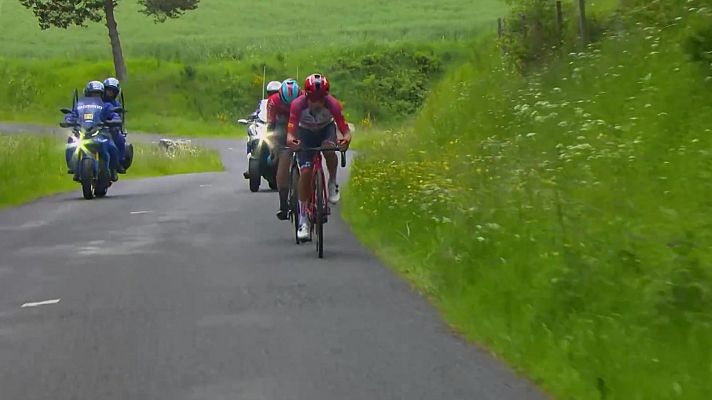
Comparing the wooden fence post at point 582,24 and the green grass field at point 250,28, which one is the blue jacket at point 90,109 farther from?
the green grass field at point 250,28

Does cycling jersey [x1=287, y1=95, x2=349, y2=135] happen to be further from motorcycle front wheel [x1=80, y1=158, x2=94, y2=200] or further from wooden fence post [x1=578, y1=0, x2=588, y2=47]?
wooden fence post [x1=578, y1=0, x2=588, y2=47]

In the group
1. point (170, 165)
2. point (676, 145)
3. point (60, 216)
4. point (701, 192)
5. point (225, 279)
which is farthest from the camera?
point (170, 165)

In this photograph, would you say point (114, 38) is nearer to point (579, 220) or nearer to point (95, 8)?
point (95, 8)

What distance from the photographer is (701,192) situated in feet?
34.4

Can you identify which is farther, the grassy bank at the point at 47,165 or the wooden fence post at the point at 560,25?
the grassy bank at the point at 47,165

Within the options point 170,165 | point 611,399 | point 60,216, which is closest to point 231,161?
point 170,165

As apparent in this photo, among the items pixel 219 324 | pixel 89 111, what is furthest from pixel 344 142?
pixel 89 111

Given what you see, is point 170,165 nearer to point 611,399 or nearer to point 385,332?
point 385,332

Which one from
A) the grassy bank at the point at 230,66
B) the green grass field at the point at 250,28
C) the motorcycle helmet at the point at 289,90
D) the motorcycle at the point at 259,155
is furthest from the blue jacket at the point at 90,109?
the green grass field at the point at 250,28

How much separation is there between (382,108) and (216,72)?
953cm

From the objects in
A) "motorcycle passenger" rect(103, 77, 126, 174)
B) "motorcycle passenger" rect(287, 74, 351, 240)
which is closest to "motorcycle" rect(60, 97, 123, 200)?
"motorcycle passenger" rect(103, 77, 126, 174)

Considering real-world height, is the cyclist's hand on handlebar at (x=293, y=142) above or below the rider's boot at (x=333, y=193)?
above

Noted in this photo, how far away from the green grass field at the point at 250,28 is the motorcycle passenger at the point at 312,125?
205 feet

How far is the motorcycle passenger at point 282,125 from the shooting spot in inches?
564
